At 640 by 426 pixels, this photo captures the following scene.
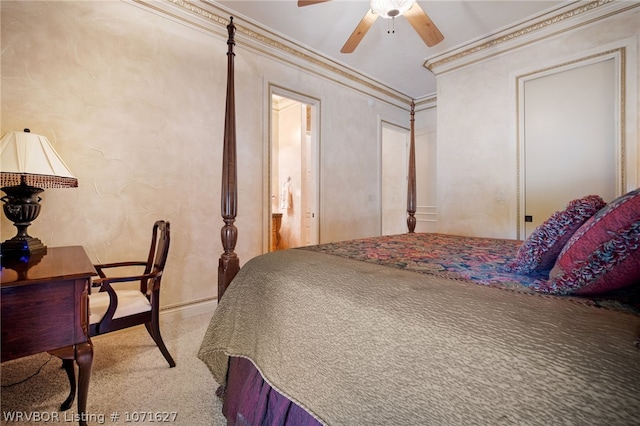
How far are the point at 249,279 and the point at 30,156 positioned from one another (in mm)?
1317

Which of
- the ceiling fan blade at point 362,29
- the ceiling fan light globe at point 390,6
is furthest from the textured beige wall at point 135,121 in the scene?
the ceiling fan light globe at point 390,6

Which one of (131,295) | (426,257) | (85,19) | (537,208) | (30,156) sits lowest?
(131,295)

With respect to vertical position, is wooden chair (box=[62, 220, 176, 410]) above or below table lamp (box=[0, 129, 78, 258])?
below

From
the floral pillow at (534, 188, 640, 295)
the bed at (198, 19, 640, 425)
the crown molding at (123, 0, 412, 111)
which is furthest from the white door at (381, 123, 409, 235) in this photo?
the floral pillow at (534, 188, 640, 295)

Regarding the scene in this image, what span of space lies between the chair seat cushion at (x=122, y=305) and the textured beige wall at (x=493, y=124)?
133 inches

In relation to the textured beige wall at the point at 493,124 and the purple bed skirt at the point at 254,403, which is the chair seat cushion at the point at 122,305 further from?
the textured beige wall at the point at 493,124

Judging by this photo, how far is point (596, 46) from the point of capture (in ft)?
8.31

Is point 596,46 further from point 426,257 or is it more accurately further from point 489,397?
point 489,397

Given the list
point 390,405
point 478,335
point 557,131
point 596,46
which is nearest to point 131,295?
point 390,405

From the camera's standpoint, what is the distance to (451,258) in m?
1.34

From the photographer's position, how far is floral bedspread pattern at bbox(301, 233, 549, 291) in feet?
3.26

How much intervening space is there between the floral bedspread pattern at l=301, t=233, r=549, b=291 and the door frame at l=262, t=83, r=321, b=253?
1450 mm

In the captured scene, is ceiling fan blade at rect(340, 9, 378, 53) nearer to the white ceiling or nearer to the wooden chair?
the white ceiling

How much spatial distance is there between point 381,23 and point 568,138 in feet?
7.13
